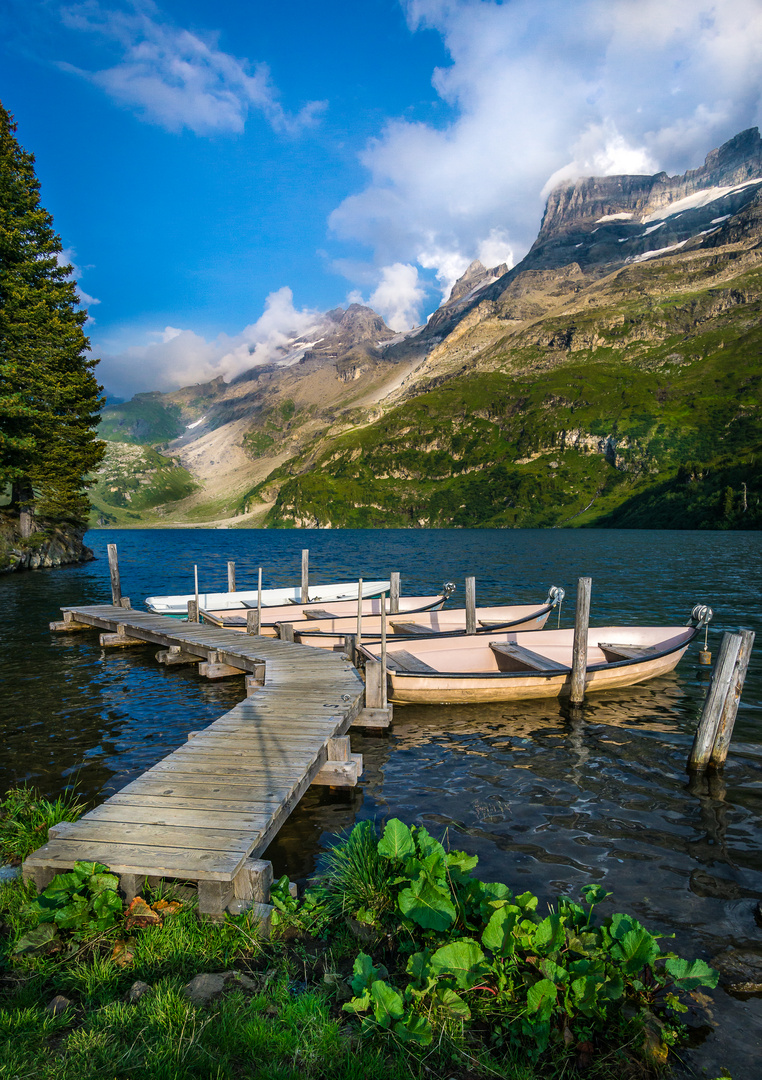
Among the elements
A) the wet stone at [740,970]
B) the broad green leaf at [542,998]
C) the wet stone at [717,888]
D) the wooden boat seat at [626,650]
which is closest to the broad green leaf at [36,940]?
the broad green leaf at [542,998]

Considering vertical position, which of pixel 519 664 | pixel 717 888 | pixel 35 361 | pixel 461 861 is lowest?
pixel 717 888

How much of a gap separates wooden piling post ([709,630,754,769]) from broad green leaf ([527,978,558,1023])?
8.48m

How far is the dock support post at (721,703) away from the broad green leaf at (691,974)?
7.35m

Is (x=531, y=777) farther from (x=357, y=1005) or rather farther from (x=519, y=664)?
(x=357, y=1005)

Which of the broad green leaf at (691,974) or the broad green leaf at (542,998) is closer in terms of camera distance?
the broad green leaf at (542,998)

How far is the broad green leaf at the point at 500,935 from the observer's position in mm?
4547

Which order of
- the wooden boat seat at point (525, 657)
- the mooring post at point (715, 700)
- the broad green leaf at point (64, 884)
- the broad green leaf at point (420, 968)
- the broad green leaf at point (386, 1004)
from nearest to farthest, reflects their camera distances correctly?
1. the broad green leaf at point (386, 1004)
2. the broad green leaf at point (420, 968)
3. the broad green leaf at point (64, 884)
4. the mooring post at point (715, 700)
5. the wooden boat seat at point (525, 657)

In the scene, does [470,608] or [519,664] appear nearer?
[519,664]

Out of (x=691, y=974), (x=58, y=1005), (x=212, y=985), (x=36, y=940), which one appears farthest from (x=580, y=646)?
(x=58, y=1005)

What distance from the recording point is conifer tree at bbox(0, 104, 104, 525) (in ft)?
131

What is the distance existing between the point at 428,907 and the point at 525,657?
44.7 ft

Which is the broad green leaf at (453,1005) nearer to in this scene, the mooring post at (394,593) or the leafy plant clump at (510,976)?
the leafy plant clump at (510,976)

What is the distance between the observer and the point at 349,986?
4.87 m

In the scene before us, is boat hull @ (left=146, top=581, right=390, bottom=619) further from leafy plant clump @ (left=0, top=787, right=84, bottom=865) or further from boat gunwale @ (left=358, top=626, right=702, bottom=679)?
leafy plant clump @ (left=0, top=787, right=84, bottom=865)
